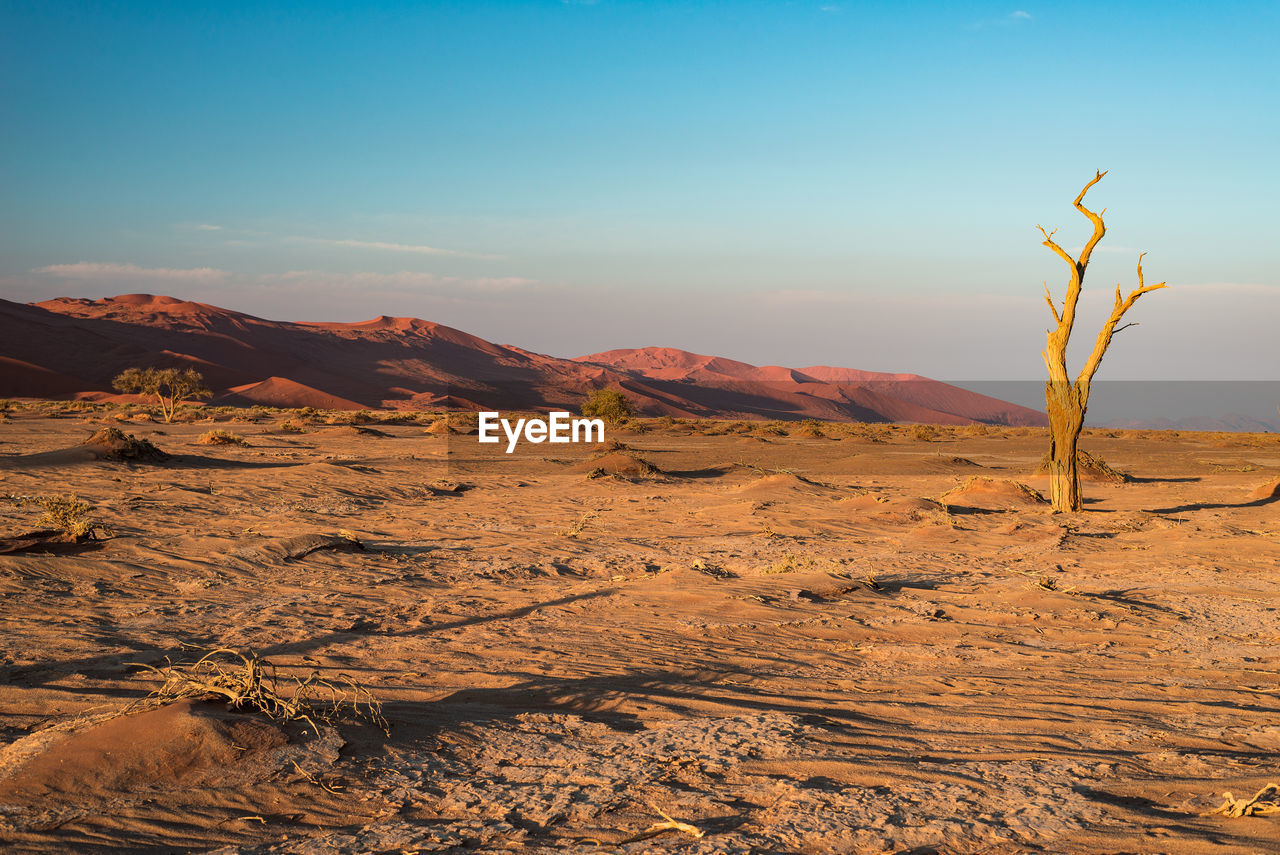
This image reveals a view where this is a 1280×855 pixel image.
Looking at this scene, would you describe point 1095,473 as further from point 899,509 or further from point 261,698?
point 261,698

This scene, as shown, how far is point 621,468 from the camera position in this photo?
67.0ft

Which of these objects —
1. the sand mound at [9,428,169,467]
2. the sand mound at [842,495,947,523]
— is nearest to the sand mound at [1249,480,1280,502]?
the sand mound at [842,495,947,523]

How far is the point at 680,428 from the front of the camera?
50531mm

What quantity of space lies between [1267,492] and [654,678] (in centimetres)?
1740

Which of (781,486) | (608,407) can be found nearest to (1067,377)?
(781,486)

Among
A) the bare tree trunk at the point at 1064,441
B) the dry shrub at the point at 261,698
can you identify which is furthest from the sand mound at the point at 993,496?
the dry shrub at the point at 261,698

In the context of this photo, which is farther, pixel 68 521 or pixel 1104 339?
pixel 1104 339

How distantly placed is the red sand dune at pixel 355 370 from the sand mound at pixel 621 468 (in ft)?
202

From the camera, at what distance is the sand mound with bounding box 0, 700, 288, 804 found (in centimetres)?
361

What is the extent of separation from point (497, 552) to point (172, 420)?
3417cm

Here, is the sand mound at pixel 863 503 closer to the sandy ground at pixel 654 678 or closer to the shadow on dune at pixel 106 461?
the sandy ground at pixel 654 678

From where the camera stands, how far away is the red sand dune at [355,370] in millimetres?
80000

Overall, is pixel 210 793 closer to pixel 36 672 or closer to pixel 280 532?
pixel 36 672

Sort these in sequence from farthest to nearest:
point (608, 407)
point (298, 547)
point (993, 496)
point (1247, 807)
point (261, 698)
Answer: point (608, 407) < point (993, 496) < point (298, 547) < point (261, 698) < point (1247, 807)
